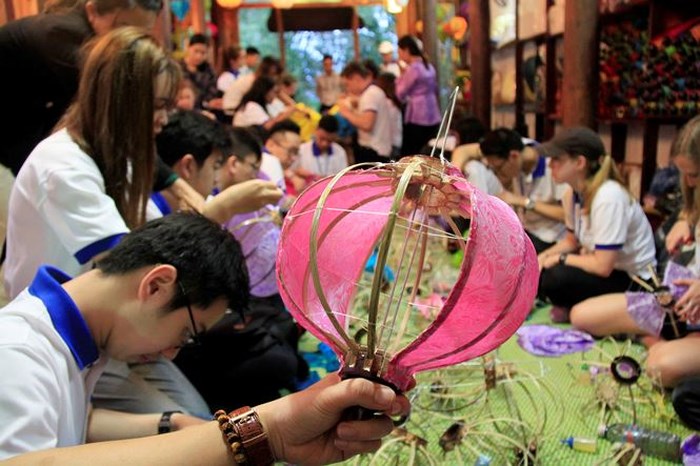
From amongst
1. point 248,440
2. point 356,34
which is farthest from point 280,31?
point 248,440

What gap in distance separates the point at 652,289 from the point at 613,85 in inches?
90.2

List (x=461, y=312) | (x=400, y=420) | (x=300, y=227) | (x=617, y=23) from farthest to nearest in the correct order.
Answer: (x=617, y=23)
(x=400, y=420)
(x=300, y=227)
(x=461, y=312)

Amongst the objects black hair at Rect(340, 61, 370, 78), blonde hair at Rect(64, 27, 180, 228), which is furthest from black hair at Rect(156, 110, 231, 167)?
black hair at Rect(340, 61, 370, 78)

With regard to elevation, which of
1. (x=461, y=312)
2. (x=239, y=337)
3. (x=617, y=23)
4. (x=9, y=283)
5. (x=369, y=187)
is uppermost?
(x=617, y=23)

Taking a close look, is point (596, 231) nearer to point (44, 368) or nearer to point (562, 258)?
point (562, 258)

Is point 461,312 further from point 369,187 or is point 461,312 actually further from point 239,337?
point 239,337

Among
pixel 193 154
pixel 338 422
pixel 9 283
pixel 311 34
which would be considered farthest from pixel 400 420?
pixel 311 34

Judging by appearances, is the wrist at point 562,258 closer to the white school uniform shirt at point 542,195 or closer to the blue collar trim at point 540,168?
the white school uniform shirt at point 542,195

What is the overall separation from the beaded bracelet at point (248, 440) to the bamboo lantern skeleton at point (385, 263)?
14cm

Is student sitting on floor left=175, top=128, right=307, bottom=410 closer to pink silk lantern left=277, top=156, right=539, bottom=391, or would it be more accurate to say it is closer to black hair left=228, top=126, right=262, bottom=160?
black hair left=228, top=126, right=262, bottom=160

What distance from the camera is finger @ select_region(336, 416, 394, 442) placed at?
808mm

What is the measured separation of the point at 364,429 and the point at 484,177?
8.63 feet

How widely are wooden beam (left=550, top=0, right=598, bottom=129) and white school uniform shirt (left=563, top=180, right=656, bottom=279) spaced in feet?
5.25

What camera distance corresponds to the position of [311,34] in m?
12.8
